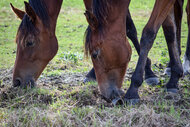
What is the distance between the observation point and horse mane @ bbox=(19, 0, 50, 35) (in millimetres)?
4418

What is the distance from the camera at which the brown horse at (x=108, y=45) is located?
3.96 m

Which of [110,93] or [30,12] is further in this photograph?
[30,12]

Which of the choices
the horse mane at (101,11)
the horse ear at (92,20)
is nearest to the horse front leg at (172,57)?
the horse mane at (101,11)

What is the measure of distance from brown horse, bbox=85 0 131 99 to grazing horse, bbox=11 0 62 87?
865 millimetres

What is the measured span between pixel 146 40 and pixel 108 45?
60 centimetres

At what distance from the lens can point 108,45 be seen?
3.96 m

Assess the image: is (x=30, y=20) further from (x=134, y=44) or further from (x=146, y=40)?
(x=134, y=44)

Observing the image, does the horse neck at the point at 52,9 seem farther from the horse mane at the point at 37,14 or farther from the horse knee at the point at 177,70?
the horse knee at the point at 177,70

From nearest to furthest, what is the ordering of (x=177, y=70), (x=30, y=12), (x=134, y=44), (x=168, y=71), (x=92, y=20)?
(x=92, y=20), (x=30, y=12), (x=177, y=70), (x=134, y=44), (x=168, y=71)

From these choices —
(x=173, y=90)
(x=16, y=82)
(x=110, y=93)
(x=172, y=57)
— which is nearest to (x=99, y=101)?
(x=110, y=93)

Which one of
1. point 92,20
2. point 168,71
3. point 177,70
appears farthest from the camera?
point 168,71

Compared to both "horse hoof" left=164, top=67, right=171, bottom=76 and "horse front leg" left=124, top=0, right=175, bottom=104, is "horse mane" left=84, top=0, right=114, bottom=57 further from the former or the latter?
"horse hoof" left=164, top=67, right=171, bottom=76

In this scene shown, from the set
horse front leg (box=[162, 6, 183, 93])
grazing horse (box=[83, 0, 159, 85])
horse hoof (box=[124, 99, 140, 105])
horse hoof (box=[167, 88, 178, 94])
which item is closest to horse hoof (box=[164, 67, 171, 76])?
grazing horse (box=[83, 0, 159, 85])

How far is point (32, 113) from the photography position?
3.40m
